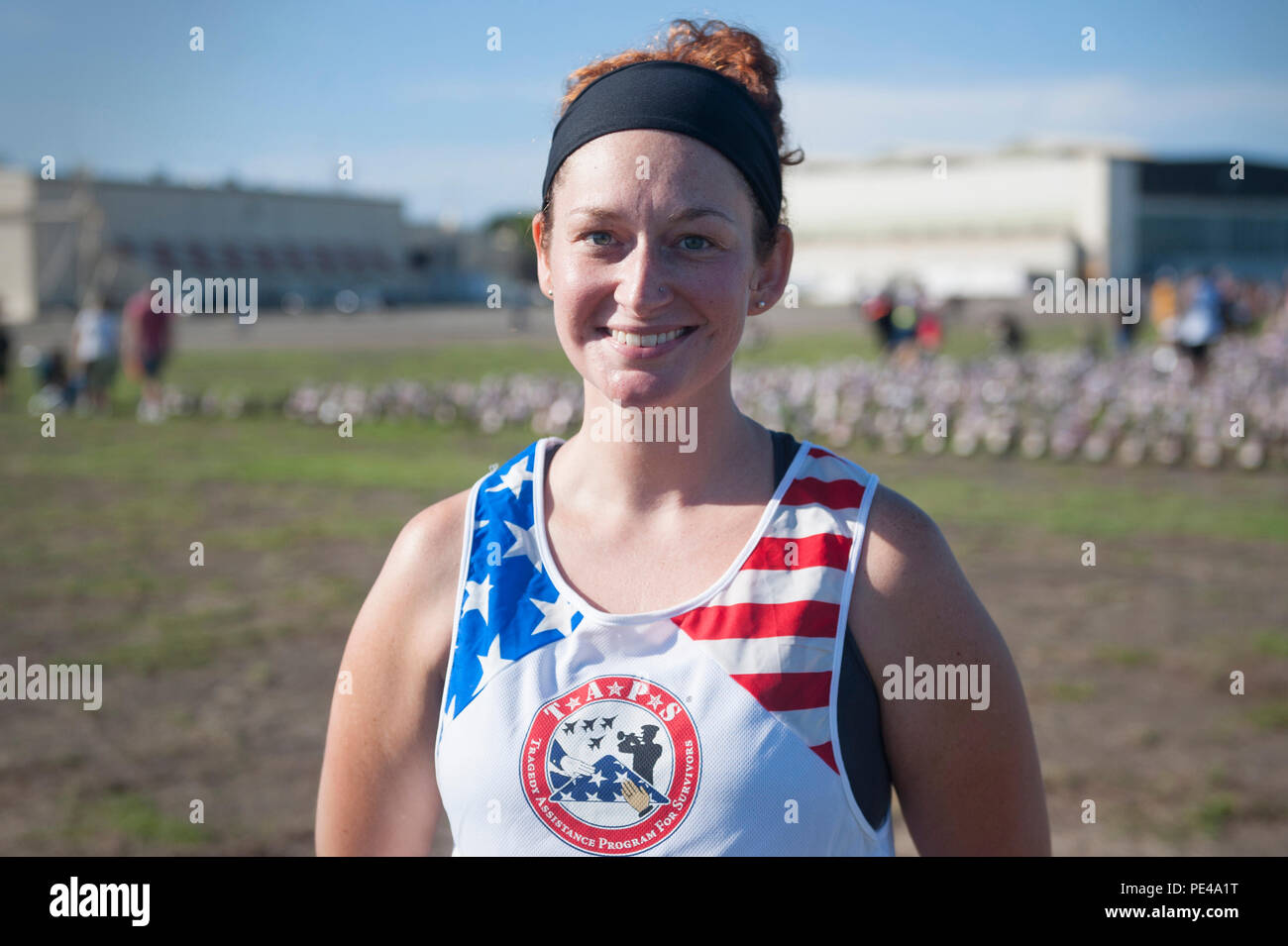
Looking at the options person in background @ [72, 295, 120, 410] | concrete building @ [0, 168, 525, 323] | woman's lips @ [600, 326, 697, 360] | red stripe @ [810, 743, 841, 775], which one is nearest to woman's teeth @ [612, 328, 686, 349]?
woman's lips @ [600, 326, 697, 360]

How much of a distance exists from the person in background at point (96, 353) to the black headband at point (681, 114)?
19.1 metres

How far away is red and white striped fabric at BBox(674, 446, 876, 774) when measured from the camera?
185cm

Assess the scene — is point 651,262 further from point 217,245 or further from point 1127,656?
point 217,245

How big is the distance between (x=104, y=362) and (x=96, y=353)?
304 millimetres

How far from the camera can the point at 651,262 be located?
187cm

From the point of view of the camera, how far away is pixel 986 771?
78.4 inches

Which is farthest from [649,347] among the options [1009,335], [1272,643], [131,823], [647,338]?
[1009,335]

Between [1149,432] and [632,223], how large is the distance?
14378 mm

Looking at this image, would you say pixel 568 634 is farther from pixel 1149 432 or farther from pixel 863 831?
pixel 1149 432

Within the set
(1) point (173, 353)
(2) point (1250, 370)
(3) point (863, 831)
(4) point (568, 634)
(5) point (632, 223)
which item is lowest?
(3) point (863, 831)

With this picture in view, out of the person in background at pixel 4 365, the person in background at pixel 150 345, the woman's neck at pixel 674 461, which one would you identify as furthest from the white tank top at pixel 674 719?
the person in background at pixel 4 365

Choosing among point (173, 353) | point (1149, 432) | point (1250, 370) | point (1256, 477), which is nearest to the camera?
point (1256, 477)

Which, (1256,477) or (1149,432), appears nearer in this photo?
(1256,477)
